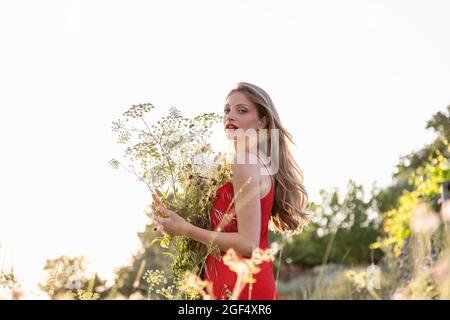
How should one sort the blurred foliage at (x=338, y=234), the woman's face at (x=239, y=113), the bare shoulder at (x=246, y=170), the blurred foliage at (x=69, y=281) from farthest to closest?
A: the blurred foliage at (x=338, y=234) → the woman's face at (x=239, y=113) → the bare shoulder at (x=246, y=170) → the blurred foliage at (x=69, y=281)

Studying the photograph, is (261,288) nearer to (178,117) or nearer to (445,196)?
(178,117)

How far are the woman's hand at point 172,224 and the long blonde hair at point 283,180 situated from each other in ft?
2.35

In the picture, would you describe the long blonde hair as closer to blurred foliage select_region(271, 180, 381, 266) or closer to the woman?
the woman

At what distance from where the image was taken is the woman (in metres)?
2.89

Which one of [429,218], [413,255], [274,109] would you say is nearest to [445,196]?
[429,218]

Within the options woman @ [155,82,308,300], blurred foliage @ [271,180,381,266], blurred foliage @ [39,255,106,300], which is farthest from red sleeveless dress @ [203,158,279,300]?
blurred foliage @ [271,180,381,266]

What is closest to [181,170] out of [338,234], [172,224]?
[172,224]

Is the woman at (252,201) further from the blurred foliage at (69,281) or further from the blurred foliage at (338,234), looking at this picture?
the blurred foliage at (338,234)

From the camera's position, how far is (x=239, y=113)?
3467 millimetres

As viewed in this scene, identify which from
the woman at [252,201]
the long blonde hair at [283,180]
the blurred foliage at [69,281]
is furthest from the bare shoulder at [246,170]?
the blurred foliage at [69,281]

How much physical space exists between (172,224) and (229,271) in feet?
1.16

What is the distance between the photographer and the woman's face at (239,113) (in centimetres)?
342

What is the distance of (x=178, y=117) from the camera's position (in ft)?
10.1

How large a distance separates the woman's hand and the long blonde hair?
72cm
